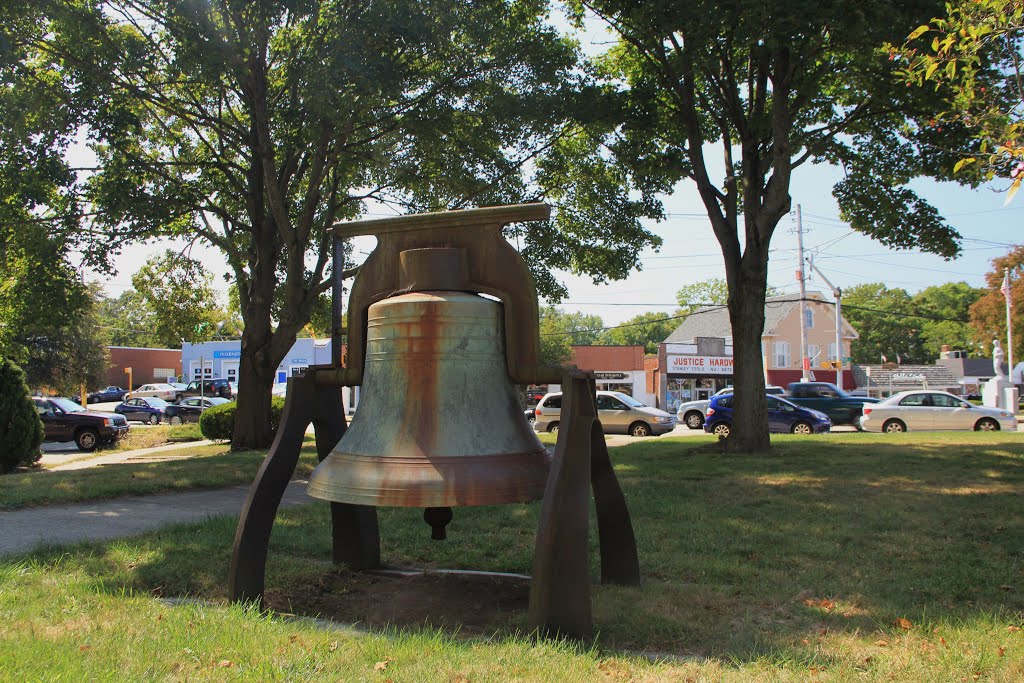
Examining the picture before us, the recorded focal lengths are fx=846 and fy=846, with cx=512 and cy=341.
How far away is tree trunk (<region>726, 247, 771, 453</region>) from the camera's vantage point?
14594 mm

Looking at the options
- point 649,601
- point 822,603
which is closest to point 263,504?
point 649,601

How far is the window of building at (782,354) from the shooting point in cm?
5984

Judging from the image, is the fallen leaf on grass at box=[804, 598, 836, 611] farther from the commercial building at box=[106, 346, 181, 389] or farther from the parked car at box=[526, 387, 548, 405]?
the commercial building at box=[106, 346, 181, 389]

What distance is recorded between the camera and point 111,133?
1445 centimetres

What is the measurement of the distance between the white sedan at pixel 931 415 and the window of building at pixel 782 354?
116ft

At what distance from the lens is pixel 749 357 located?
14.6m

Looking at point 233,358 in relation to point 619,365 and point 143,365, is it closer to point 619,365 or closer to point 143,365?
point 143,365

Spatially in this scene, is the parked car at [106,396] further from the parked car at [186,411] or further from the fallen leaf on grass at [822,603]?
the fallen leaf on grass at [822,603]

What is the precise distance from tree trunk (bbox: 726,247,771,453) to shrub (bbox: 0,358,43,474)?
40.5 feet

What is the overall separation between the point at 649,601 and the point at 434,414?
6.21ft

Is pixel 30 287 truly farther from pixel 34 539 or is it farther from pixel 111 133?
pixel 34 539

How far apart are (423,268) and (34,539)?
4.95m

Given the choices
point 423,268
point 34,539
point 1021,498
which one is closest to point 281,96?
point 34,539

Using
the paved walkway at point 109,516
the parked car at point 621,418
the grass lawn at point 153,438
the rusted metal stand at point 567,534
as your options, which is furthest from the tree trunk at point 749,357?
the grass lawn at point 153,438
